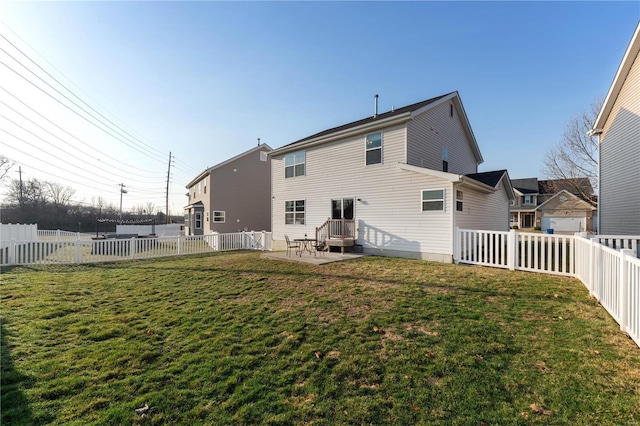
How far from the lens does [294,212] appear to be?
14.5m

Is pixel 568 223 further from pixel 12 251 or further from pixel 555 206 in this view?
pixel 12 251

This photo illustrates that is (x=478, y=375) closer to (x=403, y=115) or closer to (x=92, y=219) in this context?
(x=403, y=115)

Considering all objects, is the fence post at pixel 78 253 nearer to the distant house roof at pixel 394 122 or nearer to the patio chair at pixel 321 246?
the patio chair at pixel 321 246

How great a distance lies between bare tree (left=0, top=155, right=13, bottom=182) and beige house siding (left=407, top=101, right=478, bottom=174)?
47833mm

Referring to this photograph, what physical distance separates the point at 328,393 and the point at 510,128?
23212 millimetres

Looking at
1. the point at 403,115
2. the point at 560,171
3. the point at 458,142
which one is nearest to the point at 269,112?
the point at 403,115

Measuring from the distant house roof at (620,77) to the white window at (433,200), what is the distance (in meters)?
7.36

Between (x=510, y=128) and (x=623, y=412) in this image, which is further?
(x=510, y=128)

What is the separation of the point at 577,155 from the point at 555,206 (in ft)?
52.6

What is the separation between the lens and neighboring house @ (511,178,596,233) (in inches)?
861

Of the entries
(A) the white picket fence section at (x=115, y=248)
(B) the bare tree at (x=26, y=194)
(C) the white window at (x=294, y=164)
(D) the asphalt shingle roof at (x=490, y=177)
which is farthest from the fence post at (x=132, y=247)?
(B) the bare tree at (x=26, y=194)

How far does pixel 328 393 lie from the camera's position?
2.57m

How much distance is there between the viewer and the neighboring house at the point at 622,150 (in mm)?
8688

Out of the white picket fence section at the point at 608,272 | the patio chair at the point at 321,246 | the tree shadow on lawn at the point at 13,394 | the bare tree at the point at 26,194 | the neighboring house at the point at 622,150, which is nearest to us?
the tree shadow on lawn at the point at 13,394
